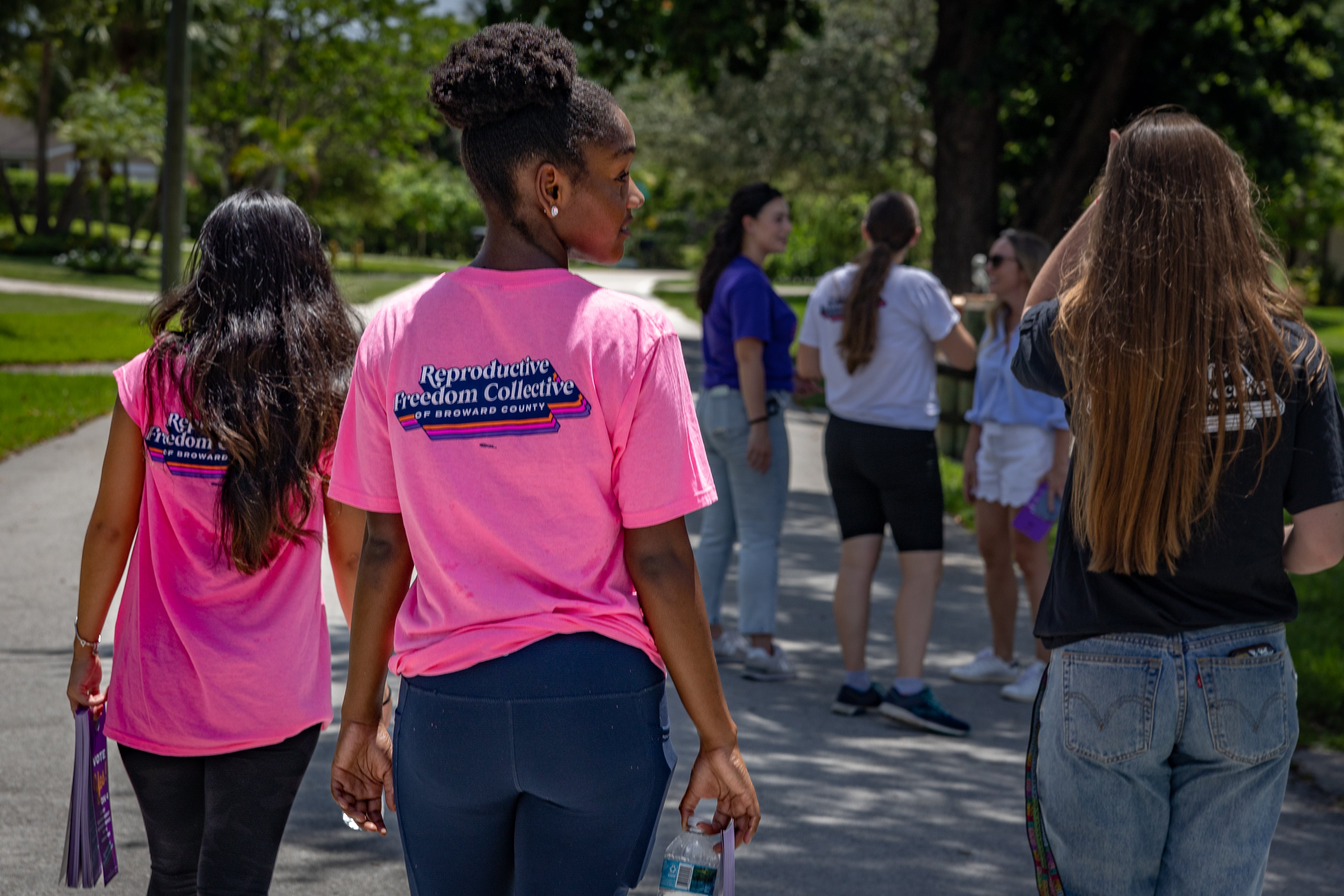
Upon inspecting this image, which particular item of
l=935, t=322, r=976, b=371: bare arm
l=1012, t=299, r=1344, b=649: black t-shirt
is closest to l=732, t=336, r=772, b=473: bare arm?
l=935, t=322, r=976, b=371: bare arm

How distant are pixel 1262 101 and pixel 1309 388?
47.7ft

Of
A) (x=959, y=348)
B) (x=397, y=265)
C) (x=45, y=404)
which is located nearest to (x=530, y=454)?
(x=959, y=348)

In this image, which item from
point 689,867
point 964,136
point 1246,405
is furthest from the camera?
point 964,136

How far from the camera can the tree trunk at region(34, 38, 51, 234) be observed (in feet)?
130

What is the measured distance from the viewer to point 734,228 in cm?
589

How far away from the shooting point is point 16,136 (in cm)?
6450

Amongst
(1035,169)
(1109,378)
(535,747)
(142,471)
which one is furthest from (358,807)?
(1035,169)

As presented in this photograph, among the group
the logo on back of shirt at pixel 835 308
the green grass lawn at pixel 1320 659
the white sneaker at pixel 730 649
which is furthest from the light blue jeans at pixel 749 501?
the green grass lawn at pixel 1320 659

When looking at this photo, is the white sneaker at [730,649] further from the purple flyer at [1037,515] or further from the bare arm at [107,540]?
the bare arm at [107,540]

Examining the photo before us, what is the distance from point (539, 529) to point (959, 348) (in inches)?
149

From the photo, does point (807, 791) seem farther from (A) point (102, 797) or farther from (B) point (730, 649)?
(A) point (102, 797)

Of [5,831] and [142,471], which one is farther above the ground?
[142,471]

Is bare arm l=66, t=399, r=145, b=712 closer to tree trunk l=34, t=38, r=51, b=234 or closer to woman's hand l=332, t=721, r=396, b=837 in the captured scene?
woman's hand l=332, t=721, r=396, b=837

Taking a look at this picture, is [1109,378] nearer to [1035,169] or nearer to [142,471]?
[142,471]
